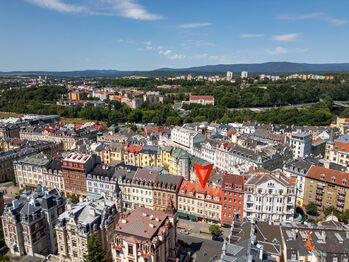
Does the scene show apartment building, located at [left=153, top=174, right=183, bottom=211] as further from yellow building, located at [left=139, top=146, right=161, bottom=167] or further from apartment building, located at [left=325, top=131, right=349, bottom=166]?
apartment building, located at [left=325, top=131, right=349, bottom=166]

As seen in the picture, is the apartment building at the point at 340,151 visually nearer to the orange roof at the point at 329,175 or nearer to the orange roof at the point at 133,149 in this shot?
the orange roof at the point at 329,175

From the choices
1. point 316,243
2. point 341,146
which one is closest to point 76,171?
point 316,243

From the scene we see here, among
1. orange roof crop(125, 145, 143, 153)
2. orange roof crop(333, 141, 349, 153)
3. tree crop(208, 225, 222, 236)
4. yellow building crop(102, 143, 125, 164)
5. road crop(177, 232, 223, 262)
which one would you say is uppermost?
orange roof crop(333, 141, 349, 153)

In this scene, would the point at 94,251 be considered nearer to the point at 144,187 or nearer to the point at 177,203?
the point at 144,187

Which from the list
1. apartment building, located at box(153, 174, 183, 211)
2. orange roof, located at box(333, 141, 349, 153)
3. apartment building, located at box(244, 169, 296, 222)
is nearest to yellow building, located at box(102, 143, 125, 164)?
apartment building, located at box(153, 174, 183, 211)

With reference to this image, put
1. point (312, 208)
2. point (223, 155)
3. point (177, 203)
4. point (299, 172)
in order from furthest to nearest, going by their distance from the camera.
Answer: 1. point (223, 155)
2. point (299, 172)
3. point (177, 203)
4. point (312, 208)

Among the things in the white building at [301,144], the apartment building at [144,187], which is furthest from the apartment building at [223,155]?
the apartment building at [144,187]

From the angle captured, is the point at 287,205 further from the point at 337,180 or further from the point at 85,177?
the point at 85,177
